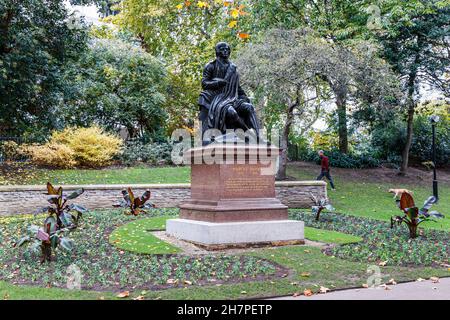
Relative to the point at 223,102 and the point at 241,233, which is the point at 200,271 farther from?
the point at 223,102

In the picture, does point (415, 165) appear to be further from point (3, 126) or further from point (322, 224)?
point (3, 126)

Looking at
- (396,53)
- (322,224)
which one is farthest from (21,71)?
(396,53)

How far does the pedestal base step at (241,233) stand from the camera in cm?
892

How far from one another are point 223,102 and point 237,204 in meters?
2.34

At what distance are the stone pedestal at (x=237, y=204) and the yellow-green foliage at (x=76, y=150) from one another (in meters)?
11.7

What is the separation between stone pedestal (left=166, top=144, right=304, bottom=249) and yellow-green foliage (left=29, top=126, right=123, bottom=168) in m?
11.7

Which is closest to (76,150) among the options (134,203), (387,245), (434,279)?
(134,203)

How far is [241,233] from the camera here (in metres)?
9.10

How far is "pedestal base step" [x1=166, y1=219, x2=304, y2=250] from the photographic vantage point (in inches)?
351

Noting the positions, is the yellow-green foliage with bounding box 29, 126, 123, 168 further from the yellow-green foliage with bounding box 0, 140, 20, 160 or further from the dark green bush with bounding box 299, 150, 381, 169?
the dark green bush with bounding box 299, 150, 381, 169

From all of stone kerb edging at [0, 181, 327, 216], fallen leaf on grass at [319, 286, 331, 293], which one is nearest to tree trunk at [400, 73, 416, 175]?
stone kerb edging at [0, 181, 327, 216]

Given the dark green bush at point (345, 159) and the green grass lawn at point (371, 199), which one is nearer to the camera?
the green grass lawn at point (371, 199)

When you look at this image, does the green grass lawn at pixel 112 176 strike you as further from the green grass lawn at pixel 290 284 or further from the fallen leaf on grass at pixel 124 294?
the fallen leaf on grass at pixel 124 294

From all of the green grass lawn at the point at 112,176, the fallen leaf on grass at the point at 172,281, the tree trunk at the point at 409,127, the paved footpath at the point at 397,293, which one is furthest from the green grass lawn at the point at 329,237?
the tree trunk at the point at 409,127
